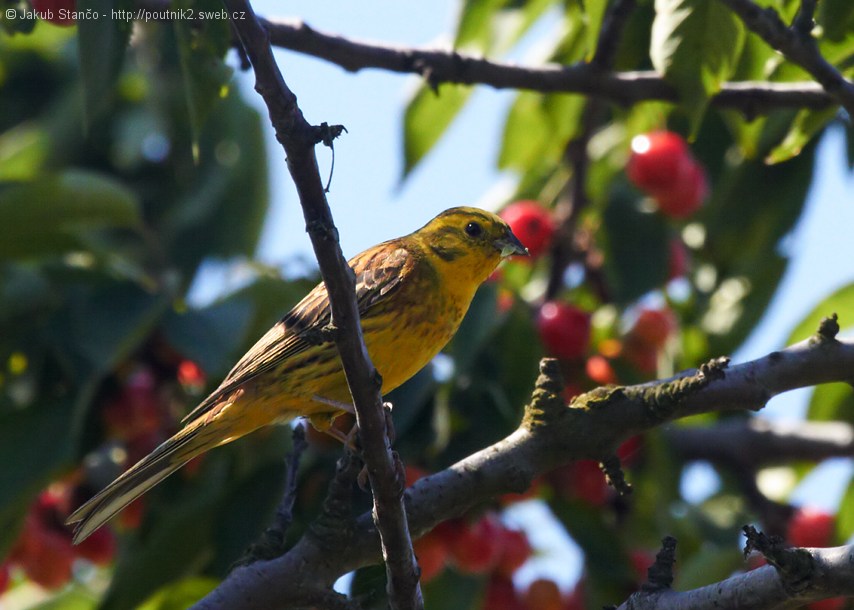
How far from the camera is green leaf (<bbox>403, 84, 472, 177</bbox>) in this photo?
545 cm

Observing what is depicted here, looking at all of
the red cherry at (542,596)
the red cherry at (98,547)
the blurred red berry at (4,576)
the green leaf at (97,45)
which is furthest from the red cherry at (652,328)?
the blurred red berry at (4,576)

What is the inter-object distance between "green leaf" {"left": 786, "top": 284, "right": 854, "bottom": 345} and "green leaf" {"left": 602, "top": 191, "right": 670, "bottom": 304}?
764 millimetres

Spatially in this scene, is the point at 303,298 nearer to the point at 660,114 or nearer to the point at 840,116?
the point at 660,114

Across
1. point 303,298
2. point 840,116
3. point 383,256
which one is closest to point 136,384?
point 303,298

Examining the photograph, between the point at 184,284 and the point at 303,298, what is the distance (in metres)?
1.54

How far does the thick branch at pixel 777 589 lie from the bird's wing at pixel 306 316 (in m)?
1.87

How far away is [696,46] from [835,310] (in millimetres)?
1864

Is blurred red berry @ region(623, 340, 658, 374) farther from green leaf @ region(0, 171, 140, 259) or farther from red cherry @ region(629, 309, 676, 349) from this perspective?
green leaf @ region(0, 171, 140, 259)

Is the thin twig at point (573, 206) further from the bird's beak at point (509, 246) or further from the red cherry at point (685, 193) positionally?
the bird's beak at point (509, 246)

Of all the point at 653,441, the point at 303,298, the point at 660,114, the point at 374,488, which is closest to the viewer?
the point at 374,488

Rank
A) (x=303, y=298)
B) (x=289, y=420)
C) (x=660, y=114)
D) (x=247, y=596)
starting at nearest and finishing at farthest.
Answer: (x=247, y=596) → (x=289, y=420) → (x=303, y=298) → (x=660, y=114)

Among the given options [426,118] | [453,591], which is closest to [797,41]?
[426,118]

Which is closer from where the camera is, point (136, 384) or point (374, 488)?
point (374, 488)

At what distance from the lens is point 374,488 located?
2.97 m
